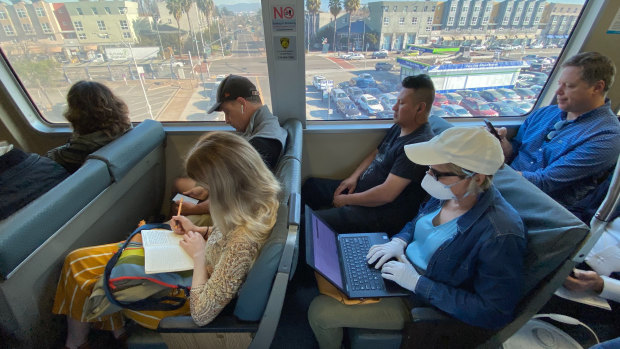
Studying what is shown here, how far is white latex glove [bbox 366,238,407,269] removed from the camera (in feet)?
4.70

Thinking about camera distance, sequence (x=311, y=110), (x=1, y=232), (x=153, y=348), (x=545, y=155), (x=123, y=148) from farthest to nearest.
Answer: (x=311, y=110) < (x=545, y=155) < (x=123, y=148) < (x=153, y=348) < (x=1, y=232)

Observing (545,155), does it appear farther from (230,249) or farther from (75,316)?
(75,316)

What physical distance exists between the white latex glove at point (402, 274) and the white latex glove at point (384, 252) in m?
0.06

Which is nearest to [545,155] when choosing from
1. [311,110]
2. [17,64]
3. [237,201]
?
[311,110]

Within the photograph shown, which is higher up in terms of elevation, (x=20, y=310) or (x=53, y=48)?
(x=53, y=48)

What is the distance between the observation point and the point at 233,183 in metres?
1.12

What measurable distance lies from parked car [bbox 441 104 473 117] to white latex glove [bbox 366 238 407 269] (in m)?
1.65

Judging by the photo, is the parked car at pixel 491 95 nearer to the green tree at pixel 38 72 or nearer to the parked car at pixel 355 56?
the parked car at pixel 355 56

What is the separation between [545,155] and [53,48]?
12.9ft

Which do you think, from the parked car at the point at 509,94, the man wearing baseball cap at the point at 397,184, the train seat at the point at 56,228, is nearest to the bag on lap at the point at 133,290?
the train seat at the point at 56,228

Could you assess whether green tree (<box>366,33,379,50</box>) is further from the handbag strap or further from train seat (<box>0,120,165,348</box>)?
the handbag strap

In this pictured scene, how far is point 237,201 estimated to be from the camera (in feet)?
3.73

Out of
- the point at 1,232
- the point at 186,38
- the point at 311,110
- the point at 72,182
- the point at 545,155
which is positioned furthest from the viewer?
the point at 311,110

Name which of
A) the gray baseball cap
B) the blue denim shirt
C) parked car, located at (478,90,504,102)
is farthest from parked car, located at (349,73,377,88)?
the blue denim shirt
